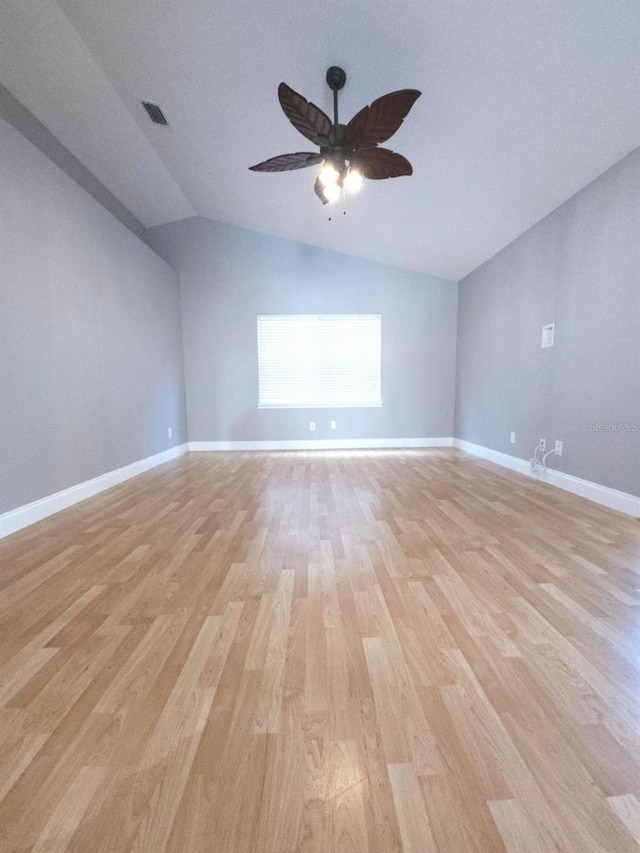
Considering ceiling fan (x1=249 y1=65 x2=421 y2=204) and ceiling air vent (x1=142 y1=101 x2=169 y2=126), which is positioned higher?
ceiling air vent (x1=142 y1=101 x2=169 y2=126)

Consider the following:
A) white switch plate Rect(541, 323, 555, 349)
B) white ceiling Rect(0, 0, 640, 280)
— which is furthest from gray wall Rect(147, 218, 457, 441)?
white switch plate Rect(541, 323, 555, 349)

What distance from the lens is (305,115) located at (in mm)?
1979

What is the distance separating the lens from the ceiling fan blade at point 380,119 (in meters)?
1.80

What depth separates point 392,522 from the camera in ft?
8.00

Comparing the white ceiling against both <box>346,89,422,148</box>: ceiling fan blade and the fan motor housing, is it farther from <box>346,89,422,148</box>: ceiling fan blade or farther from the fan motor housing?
<box>346,89,422,148</box>: ceiling fan blade

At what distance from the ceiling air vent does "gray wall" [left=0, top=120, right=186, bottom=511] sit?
0.90 meters

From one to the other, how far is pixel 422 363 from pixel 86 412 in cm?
442

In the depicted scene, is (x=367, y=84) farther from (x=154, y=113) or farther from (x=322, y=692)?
(x=322, y=692)

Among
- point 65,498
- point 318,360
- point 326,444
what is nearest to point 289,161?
point 65,498

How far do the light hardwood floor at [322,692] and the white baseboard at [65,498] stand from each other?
0.26m

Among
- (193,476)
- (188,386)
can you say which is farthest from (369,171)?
(188,386)

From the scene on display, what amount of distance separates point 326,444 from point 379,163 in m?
3.78

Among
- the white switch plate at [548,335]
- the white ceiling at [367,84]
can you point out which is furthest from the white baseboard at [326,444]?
the white ceiling at [367,84]

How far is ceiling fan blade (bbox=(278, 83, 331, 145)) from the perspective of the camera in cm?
185
